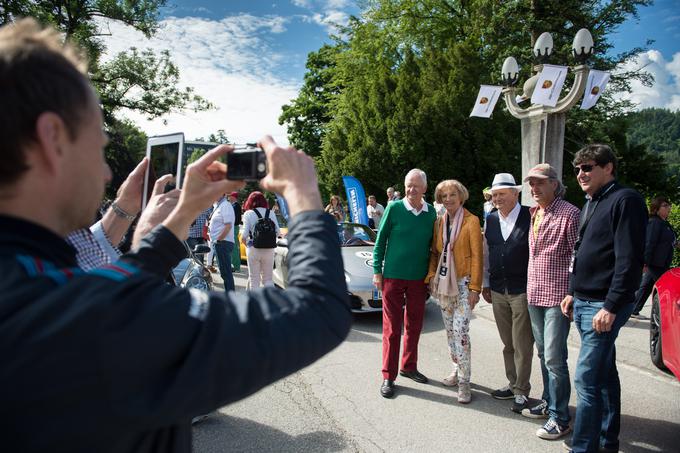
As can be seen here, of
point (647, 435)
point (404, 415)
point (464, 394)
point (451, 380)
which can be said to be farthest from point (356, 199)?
point (647, 435)

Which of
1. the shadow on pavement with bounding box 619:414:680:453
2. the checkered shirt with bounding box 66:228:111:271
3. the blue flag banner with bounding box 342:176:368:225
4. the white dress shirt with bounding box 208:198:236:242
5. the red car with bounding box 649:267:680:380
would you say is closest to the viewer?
the checkered shirt with bounding box 66:228:111:271

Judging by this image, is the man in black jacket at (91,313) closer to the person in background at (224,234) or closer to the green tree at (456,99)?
the person in background at (224,234)

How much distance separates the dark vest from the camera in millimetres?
3934

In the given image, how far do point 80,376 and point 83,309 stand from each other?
9 centimetres

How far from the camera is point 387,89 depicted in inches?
816

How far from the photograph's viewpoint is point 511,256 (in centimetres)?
397

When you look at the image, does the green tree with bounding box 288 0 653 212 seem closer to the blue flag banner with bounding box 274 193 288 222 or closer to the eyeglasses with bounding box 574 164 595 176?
the blue flag banner with bounding box 274 193 288 222

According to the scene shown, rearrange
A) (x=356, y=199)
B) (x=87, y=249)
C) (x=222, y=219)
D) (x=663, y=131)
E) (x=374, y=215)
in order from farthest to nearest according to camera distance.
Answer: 1. (x=663, y=131)
2. (x=374, y=215)
3. (x=356, y=199)
4. (x=222, y=219)
5. (x=87, y=249)

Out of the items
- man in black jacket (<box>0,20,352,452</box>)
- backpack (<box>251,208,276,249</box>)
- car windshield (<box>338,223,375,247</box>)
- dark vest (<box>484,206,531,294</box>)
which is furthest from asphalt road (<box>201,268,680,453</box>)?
car windshield (<box>338,223,375,247</box>)

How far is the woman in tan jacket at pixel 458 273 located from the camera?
4258 millimetres

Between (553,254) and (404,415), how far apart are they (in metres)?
1.73

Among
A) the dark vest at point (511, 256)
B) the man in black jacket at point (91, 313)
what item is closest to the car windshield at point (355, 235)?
the dark vest at point (511, 256)

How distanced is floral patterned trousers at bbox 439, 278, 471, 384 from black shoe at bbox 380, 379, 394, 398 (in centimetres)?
60

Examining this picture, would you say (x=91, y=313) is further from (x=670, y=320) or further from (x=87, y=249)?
(x=670, y=320)
